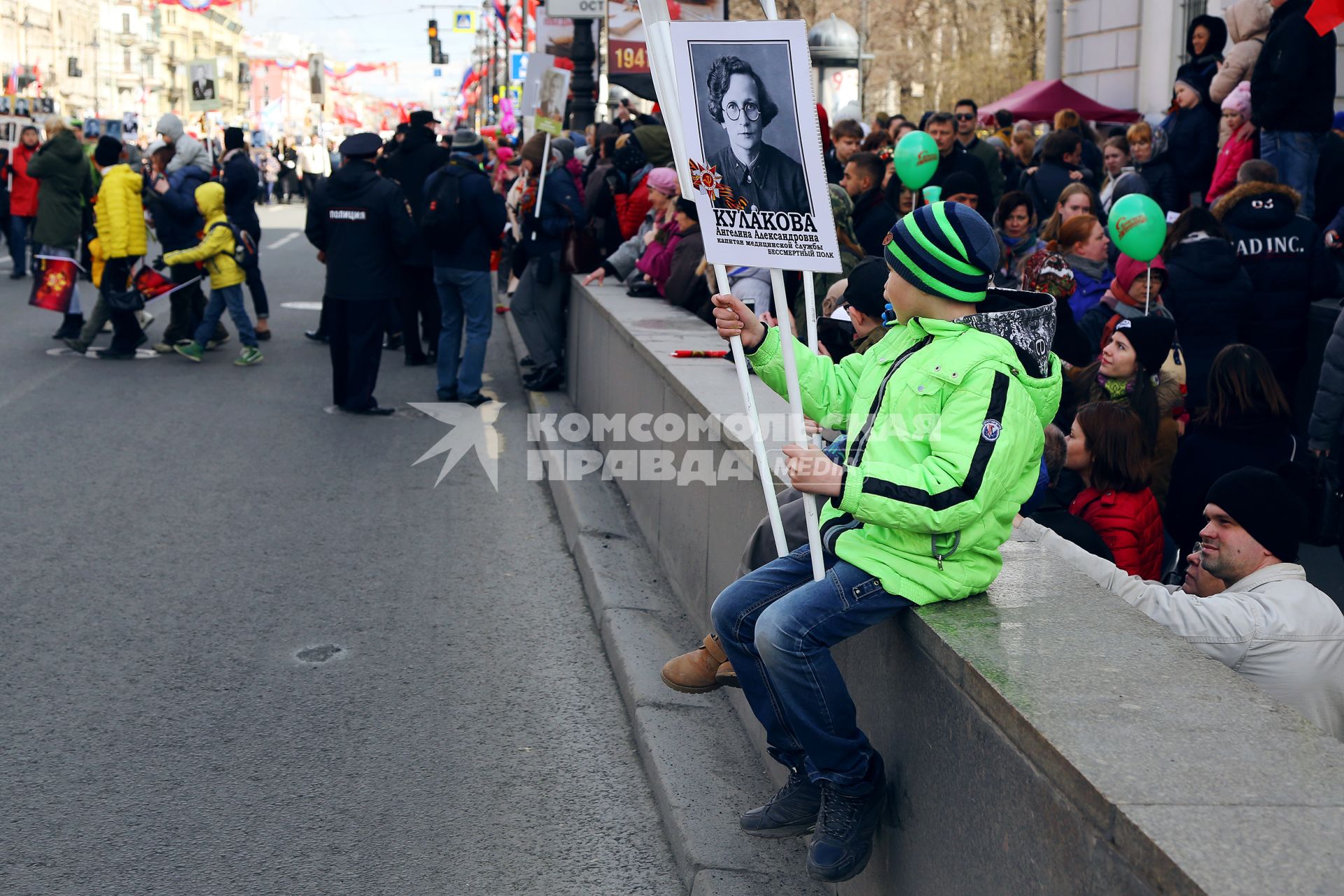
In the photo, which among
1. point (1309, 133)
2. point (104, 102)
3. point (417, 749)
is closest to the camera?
point (417, 749)

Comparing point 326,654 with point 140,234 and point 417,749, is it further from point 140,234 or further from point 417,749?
point 140,234

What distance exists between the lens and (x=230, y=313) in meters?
13.0

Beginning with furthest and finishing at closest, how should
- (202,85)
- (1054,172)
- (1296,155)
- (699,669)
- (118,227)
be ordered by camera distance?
1. (202,85)
2. (118,227)
3. (1054,172)
4. (1296,155)
5. (699,669)

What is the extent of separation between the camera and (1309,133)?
9250 millimetres

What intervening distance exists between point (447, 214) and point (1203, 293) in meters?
5.62

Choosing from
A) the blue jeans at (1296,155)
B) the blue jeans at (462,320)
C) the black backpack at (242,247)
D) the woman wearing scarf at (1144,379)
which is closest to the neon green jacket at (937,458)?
the woman wearing scarf at (1144,379)

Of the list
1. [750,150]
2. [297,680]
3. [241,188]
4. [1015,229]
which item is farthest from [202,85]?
[750,150]

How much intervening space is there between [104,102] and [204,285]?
9574 centimetres

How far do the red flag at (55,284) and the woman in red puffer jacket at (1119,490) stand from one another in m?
10.9

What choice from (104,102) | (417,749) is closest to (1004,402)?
(417,749)

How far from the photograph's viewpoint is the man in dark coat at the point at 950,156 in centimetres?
1110

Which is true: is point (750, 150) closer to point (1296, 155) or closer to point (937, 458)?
point (937, 458)

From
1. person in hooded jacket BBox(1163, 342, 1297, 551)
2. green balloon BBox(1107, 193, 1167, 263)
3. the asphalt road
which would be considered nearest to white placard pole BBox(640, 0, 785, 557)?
the asphalt road

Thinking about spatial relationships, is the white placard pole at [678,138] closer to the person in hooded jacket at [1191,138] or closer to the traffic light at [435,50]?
the person in hooded jacket at [1191,138]
